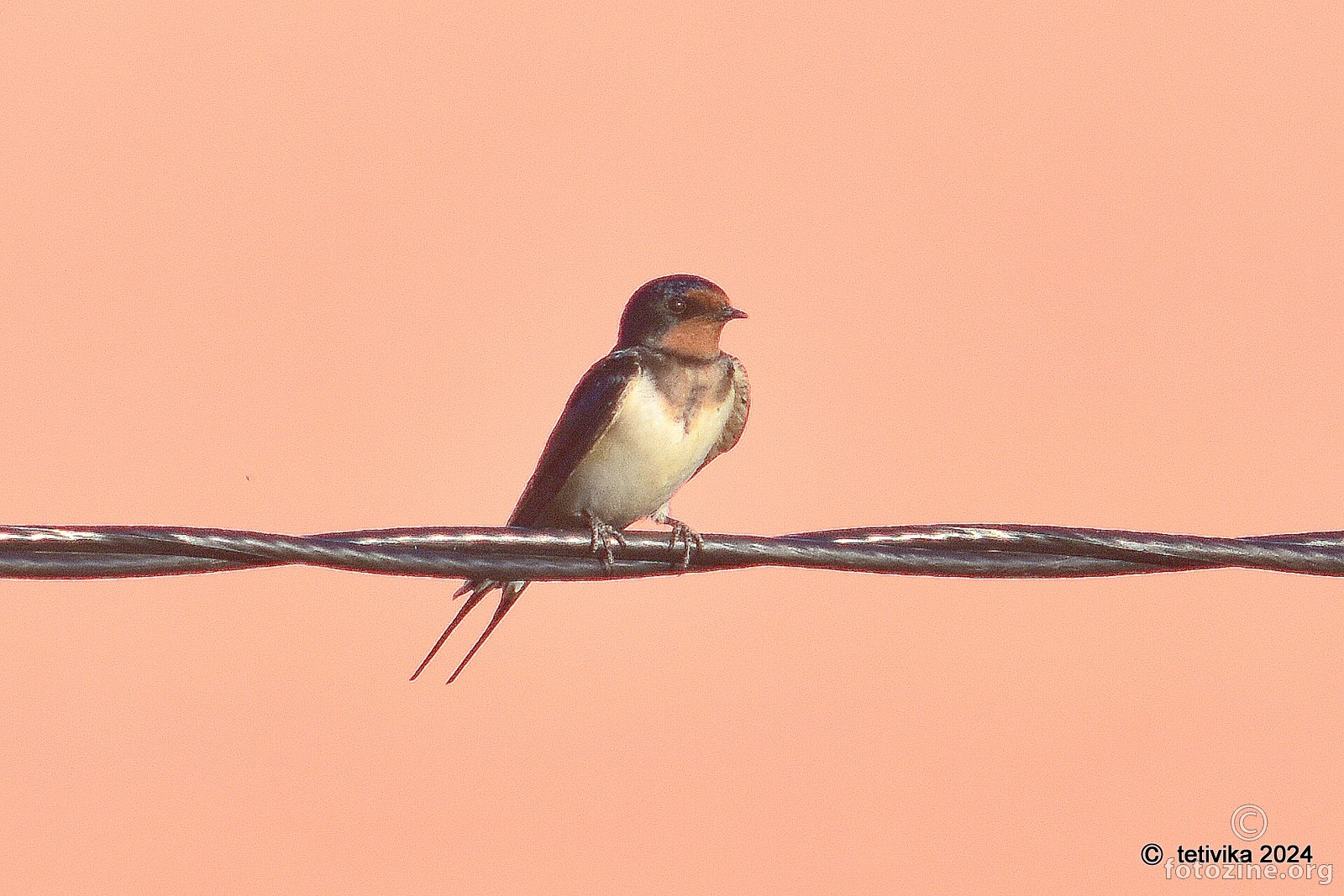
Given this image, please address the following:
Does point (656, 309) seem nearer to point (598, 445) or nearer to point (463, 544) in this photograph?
point (598, 445)

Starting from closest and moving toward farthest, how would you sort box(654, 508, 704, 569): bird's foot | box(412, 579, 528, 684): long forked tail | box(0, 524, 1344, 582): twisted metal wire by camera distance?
1. box(0, 524, 1344, 582): twisted metal wire
2. box(654, 508, 704, 569): bird's foot
3. box(412, 579, 528, 684): long forked tail

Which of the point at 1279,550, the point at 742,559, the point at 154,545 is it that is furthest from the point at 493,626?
the point at 1279,550

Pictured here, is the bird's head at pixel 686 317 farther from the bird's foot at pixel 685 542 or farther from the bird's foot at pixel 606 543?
the bird's foot at pixel 606 543

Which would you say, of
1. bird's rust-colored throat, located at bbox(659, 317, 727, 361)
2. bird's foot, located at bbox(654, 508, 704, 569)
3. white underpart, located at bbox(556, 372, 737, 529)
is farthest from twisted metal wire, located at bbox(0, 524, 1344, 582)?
bird's rust-colored throat, located at bbox(659, 317, 727, 361)

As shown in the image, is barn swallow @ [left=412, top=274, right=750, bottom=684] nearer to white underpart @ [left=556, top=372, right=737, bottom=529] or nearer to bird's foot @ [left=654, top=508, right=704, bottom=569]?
white underpart @ [left=556, top=372, right=737, bottom=529]

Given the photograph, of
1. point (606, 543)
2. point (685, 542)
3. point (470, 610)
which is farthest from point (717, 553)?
point (470, 610)
